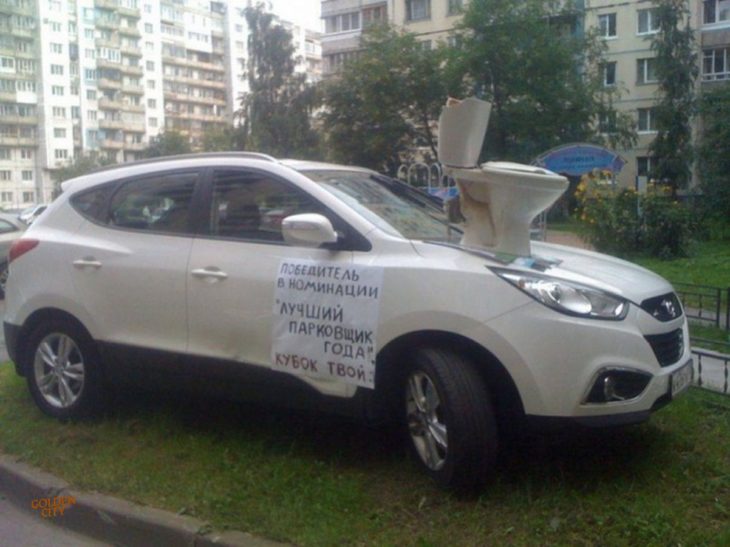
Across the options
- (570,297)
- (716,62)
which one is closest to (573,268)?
(570,297)

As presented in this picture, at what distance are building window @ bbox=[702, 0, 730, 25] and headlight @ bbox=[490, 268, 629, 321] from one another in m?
50.6

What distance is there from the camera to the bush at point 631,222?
1723cm

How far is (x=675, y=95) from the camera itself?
1839 inches

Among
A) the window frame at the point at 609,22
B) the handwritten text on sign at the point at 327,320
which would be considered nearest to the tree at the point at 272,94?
the window frame at the point at 609,22

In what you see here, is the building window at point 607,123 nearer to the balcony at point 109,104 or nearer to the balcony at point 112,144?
the balcony at point 112,144

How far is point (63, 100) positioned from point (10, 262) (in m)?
30.6

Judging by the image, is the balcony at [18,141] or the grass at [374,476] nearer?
the grass at [374,476]

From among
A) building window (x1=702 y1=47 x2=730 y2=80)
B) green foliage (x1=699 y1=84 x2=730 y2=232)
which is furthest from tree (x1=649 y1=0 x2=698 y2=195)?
green foliage (x1=699 y1=84 x2=730 y2=232)

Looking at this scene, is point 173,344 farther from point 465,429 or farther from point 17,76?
point 17,76

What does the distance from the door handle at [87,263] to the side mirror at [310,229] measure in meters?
1.53

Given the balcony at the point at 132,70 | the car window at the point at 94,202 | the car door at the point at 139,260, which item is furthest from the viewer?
the balcony at the point at 132,70

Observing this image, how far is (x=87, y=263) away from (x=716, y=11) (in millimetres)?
50757

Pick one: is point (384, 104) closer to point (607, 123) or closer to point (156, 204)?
point (607, 123)

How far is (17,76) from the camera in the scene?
27953 millimetres
